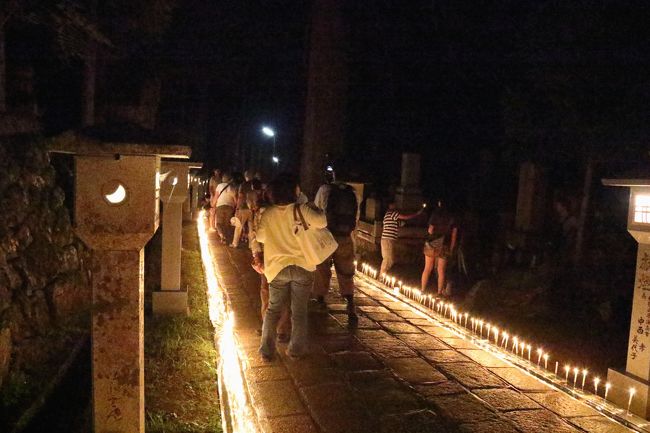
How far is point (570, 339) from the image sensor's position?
8789 millimetres

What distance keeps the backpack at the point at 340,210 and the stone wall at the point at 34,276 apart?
14.0ft

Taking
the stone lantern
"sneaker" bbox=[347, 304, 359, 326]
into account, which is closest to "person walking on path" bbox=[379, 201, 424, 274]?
"sneaker" bbox=[347, 304, 359, 326]

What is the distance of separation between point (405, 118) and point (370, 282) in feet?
38.6

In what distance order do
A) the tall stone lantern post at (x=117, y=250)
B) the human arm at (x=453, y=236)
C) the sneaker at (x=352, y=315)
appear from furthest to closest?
the human arm at (x=453, y=236)
the sneaker at (x=352, y=315)
the tall stone lantern post at (x=117, y=250)

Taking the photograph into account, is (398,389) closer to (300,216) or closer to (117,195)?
(300,216)

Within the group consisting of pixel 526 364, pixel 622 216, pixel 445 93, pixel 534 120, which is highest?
pixel 445 93

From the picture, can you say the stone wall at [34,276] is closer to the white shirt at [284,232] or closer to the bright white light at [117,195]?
the white shirt at [284,232]

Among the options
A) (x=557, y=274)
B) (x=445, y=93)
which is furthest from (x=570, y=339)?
(x=445, y=93)

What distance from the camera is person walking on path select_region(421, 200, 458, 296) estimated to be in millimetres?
9312

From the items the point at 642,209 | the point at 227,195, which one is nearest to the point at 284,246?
the point at 642,209

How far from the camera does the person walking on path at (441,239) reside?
9.31 m

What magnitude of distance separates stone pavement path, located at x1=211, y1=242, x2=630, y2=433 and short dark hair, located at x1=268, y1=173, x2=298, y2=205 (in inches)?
71.1

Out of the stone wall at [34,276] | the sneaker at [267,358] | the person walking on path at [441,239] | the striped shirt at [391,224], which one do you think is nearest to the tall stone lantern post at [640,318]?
the sneaker at [267,358]

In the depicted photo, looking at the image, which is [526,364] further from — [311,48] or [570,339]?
[311,48]
